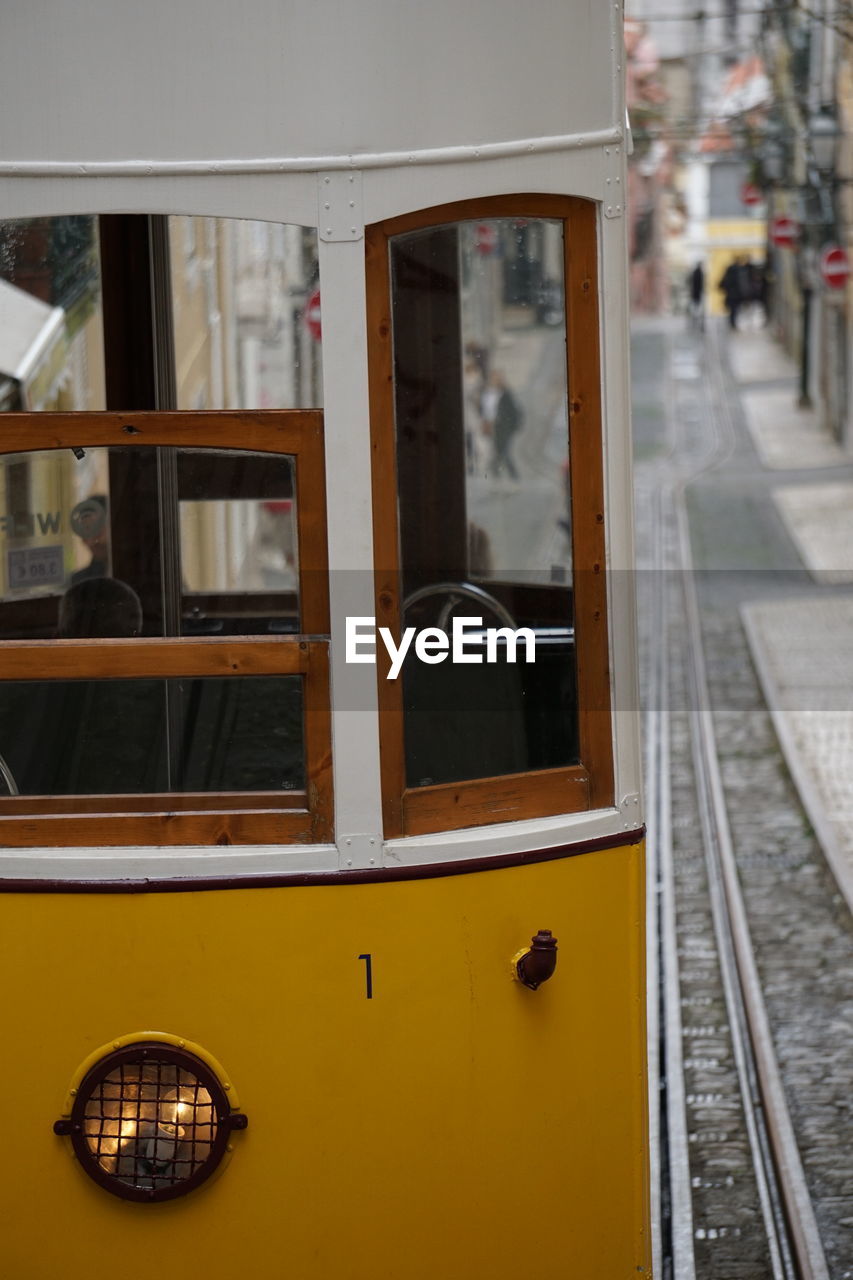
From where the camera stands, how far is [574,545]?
3.40 metres

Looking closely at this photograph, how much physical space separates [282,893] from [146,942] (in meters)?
0.26

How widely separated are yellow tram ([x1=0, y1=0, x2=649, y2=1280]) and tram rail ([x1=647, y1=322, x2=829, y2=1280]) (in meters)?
1.95

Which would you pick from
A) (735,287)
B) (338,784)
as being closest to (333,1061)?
(338,784)

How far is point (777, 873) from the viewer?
8.79 metres

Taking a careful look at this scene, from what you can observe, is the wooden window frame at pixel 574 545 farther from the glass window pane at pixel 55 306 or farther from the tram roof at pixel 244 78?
the glass window pane at pixel 55 306

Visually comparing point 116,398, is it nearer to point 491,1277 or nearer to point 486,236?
point 486,236

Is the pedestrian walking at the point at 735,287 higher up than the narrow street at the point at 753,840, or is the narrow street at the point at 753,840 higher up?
the pedestrian walking at the point at 735,287

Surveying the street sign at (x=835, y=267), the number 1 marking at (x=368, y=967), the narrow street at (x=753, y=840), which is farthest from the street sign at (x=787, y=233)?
the number 1 marking at (x=368, y=967)

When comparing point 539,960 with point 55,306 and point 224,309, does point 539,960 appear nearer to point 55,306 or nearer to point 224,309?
point 55,306

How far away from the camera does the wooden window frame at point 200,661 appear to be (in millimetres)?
3115

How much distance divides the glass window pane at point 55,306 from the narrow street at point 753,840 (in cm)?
317

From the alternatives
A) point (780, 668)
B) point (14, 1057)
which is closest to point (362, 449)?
point (14, 1057)

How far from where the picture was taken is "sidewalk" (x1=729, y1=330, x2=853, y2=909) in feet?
33.1

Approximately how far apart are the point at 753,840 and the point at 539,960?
20.8 ft
